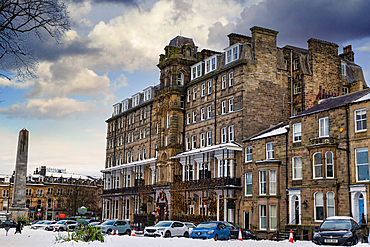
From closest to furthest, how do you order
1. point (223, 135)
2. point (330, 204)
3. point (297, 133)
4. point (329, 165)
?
1. point (330, 204)
2. point (329, 165)
3. point (297, 133)
4. point (223, 135)

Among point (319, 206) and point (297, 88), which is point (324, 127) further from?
Answer: point (297, 88)

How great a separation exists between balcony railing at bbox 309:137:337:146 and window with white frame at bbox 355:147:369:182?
1.93m

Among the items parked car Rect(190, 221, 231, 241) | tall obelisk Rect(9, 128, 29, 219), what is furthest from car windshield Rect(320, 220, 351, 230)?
tall obelisk Rect(9, 128, 29, 219)

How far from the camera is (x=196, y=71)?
57312 mm

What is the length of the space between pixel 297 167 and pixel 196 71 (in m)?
23.3

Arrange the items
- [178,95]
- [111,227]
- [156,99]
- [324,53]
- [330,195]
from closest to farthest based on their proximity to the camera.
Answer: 1. [330,195]
2. [111,227]
3. [324,53]
4. [178,95]
5. [156,99]

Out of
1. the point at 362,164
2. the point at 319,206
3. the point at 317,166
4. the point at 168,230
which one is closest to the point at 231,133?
the point at 317,166

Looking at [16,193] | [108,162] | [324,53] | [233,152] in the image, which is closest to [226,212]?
[233,152]

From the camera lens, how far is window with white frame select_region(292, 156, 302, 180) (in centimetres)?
3796

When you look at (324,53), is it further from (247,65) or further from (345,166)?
(345,166)

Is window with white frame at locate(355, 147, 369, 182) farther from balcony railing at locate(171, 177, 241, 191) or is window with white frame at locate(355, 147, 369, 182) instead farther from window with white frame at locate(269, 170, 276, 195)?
balcony railing at locate(171, 177, 241, 191)

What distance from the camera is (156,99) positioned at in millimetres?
62188

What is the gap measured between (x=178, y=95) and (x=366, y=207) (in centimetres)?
3110

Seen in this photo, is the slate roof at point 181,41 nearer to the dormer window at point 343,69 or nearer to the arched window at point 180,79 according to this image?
the arched window at point 180,79
